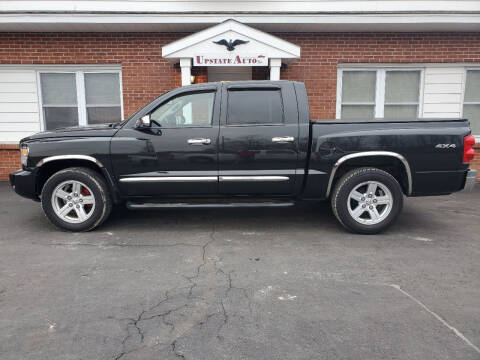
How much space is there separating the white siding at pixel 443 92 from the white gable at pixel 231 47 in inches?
144

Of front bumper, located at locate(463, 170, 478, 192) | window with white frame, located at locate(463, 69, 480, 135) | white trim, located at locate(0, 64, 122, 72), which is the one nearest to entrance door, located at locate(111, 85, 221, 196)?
front bumper, located at locate(463, 170, 478, 192)

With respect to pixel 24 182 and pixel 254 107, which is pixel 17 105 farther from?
pixel 254 107

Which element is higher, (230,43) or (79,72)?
(230,43)

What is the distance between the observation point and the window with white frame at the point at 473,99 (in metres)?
8.80

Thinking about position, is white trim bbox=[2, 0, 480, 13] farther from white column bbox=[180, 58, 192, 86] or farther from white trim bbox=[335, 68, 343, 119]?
white column bbox=[180, 58, 192, 86]

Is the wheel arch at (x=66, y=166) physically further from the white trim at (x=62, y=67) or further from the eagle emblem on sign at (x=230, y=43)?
the white trim at (x=62, y=67)

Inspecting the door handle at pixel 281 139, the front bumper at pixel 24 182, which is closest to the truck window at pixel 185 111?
the door handle at pixel 281 139

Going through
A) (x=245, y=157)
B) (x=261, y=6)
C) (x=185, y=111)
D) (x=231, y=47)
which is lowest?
(x=245, y=157)

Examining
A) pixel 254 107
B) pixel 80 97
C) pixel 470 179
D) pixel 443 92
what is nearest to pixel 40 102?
pixel 80 97

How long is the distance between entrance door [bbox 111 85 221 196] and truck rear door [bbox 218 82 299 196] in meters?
0.16

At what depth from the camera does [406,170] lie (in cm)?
464

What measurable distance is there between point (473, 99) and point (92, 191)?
29.4 ft

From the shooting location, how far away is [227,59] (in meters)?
7.30

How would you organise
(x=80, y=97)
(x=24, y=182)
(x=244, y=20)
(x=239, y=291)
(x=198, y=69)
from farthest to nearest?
1. (x=80, y=97)
2. (x=198, y=69)
3. (x=244, y=20)
4. (x=24, y=182)
5. (x=239, y=291)
